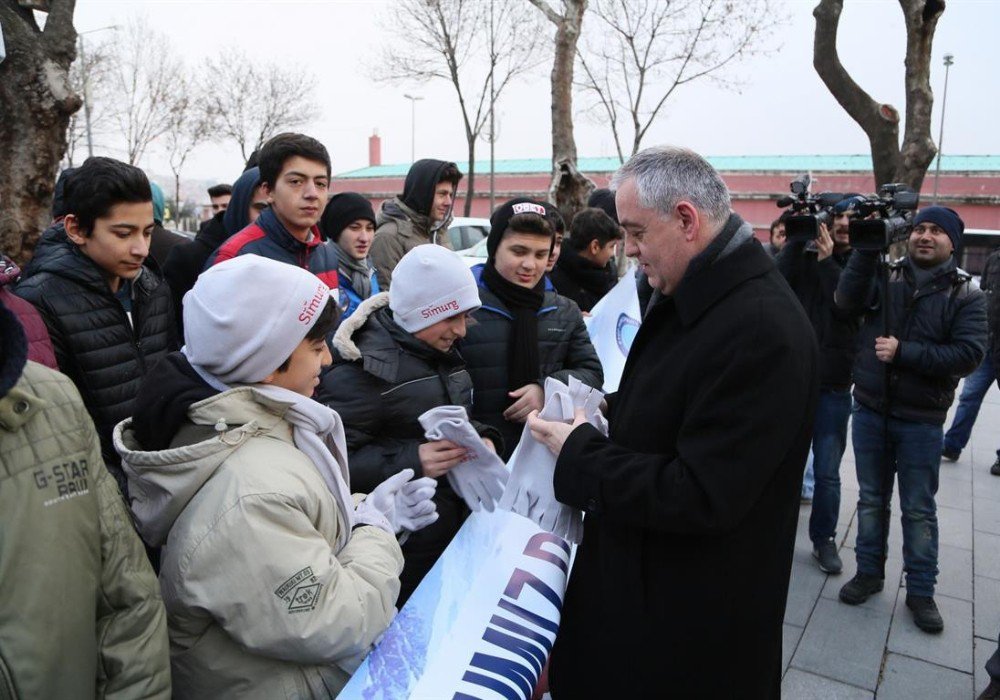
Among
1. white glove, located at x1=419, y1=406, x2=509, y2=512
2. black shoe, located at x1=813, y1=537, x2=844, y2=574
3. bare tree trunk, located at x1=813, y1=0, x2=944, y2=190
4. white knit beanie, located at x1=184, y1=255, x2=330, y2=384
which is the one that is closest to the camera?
white knit beanie, located at x1=184, y1=255, x2=330, y2=384

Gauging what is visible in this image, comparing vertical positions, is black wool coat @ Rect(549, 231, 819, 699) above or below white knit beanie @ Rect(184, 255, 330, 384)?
below

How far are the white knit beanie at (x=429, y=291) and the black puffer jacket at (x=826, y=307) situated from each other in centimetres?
262

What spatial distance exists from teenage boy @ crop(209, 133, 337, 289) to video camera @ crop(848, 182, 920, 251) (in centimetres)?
271

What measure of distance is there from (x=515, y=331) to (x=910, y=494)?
235 centimetres

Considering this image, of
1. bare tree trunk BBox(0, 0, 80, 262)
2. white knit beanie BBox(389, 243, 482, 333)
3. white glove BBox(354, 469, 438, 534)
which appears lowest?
white glove BBox(354, 469, 438, 534)

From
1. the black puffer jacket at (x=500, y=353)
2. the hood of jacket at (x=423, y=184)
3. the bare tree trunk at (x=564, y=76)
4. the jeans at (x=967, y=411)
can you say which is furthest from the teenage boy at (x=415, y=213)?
the bare tree trunk at (x=564, y=76)

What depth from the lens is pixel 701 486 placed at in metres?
1.57

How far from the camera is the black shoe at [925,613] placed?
3549 mm

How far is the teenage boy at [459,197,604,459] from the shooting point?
2.97 metres

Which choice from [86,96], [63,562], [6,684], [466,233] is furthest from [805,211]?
[86,96]

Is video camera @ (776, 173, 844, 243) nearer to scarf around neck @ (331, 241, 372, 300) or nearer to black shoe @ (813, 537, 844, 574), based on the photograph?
black shoe @ (813, 537, 844, 574)

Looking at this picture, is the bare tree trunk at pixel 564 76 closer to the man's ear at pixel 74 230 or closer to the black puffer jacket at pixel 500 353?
the black puffer jacket at pixel 500 353

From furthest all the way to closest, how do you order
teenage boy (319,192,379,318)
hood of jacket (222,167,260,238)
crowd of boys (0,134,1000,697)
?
teenage boy (319,192,379,318) → hood of jacket (222,167,260,238) → crowd of boys (0,134,1000,697)

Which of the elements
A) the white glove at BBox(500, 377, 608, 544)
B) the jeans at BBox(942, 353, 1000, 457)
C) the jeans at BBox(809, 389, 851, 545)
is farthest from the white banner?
the jeans at BBox(942, 353, 1000, 457)
